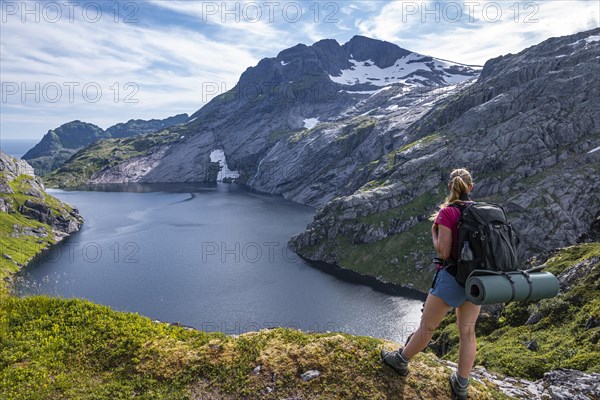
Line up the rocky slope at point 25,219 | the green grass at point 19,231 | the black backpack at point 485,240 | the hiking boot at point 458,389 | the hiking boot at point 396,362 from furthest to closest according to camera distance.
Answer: the rocky slope at point 25,219 < the green grass at point 19,231 < the hiking boot at point 396,362 < the hiking boot at point 458,389 < the black backpack at point 485,240

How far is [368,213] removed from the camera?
134750 millimetres

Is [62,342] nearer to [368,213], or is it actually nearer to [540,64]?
[368,213]

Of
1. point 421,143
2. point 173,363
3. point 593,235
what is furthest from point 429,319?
point 421,143

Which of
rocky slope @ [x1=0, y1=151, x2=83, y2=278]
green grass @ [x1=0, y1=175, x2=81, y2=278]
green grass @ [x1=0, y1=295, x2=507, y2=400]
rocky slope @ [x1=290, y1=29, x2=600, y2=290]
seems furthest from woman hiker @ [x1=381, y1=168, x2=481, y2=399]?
rocky slope @ [x1=0, y1=151, x2=83, y2=278]

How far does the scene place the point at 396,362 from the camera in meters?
10.3

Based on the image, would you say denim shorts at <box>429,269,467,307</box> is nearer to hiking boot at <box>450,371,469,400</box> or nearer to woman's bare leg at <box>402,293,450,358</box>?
woman's bare leg at <box>402,293,450,358</box>

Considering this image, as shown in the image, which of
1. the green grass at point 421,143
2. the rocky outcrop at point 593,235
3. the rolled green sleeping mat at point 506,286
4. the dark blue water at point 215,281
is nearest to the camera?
the rolled green sleeping mat at point 506,286

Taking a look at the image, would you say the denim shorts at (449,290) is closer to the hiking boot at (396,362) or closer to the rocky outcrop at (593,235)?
the hiking boot at (396,362)

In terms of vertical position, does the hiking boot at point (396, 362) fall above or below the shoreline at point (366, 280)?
above

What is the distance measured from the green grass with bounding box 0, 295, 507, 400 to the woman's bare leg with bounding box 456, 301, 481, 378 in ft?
3.33

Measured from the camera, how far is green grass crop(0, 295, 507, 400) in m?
9.92

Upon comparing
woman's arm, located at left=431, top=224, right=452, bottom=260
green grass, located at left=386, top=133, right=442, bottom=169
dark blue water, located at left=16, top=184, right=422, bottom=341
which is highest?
green grass, located at left=386, top=133, right=442, bottom=169

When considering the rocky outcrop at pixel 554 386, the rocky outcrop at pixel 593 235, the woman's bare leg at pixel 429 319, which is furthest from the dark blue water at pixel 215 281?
the rocky outcrop at pixel 554 386

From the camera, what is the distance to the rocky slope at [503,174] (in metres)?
106
